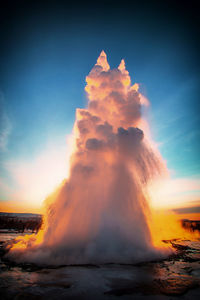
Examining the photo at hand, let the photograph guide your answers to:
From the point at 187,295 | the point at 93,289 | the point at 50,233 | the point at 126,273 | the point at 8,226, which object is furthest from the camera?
the point at 8,226

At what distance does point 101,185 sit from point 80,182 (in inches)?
116

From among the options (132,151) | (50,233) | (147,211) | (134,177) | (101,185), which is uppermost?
(132,151)

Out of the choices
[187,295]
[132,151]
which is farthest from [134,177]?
[187,295]

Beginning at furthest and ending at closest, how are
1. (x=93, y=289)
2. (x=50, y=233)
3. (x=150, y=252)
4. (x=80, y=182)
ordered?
(x=80, y=182), (x=50, y=233), (x=150, y=252), (x=93, y=289)

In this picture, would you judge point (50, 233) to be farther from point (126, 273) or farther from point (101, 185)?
point (126, 273)

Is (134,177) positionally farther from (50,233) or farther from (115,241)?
(50,233)

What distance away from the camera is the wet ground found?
347 inches

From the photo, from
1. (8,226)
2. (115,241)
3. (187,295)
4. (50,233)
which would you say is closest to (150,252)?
(115,241)

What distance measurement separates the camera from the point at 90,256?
15016 mm

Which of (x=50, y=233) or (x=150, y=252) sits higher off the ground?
(x=50, y=233)

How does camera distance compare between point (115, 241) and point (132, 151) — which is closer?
point (115, 241)

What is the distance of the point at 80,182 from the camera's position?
1966 cm

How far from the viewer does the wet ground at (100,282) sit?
347 inches

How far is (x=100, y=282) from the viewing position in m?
10.4
